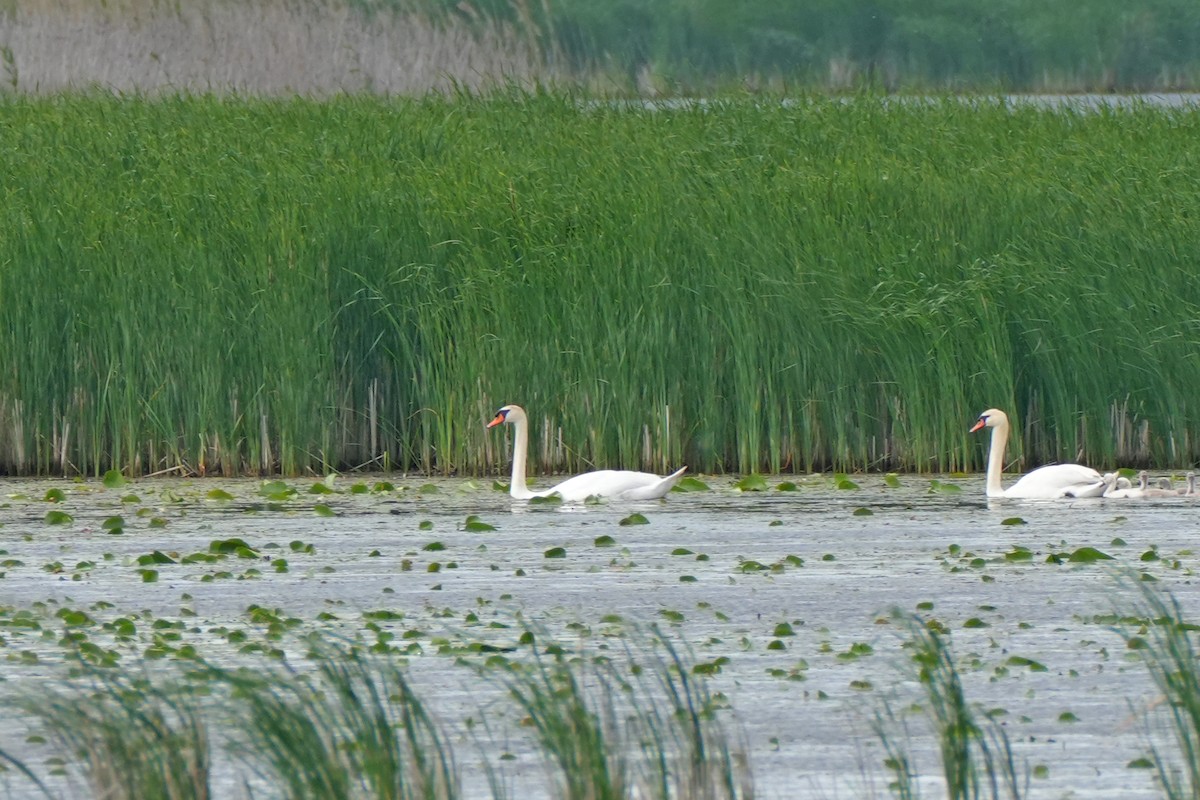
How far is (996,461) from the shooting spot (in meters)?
10.8

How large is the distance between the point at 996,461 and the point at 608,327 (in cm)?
231

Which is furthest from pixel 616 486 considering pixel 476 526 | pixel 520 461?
pixel 476 526

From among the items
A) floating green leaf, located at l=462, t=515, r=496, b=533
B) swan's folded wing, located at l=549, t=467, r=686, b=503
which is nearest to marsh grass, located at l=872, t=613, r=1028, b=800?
floating green leaf, located at l=462, t=515, r=496, b=533

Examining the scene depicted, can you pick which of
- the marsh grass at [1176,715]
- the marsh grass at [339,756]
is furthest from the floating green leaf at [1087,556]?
the marsh grass at [339,756]

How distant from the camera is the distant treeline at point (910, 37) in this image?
94.0 feet

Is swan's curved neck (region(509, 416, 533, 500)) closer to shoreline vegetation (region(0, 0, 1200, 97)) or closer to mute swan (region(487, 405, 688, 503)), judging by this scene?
mute swan (region(487, 405, 688, 503))

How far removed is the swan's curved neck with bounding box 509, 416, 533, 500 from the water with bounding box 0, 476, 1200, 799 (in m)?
0.11

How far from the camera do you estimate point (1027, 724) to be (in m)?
5.74

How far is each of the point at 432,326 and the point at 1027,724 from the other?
23.1 feet

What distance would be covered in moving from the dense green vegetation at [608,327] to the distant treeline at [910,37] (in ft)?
50.1

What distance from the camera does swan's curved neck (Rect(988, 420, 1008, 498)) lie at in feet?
35.3

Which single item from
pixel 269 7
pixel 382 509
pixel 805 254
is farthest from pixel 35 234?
pixel 269 7

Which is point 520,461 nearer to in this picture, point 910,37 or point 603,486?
point 603,486

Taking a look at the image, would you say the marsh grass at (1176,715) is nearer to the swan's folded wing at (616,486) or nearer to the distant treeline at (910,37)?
the swan's folded wing at (616,486)
